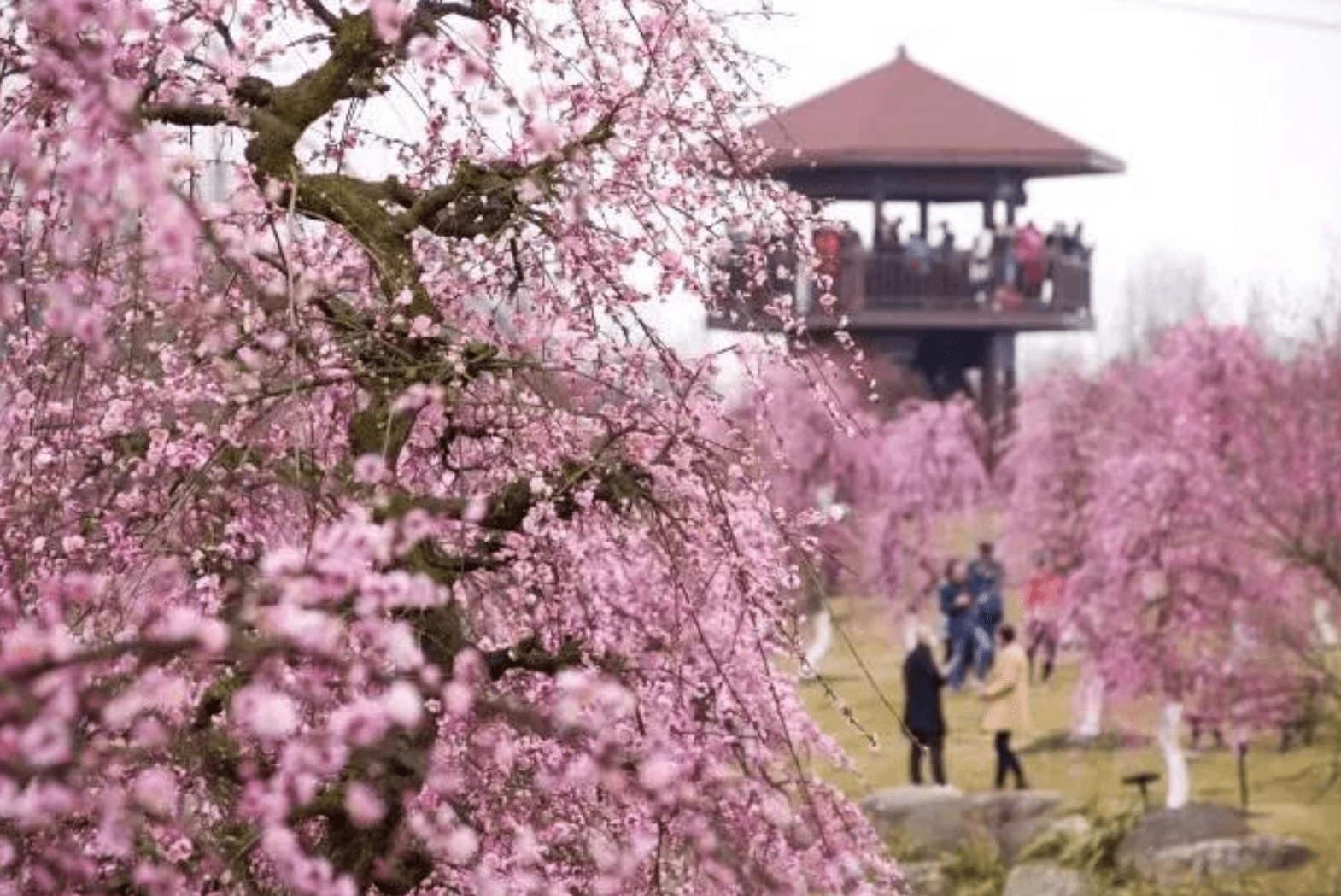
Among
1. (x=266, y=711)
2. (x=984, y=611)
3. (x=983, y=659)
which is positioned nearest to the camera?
(x=266, y=711)

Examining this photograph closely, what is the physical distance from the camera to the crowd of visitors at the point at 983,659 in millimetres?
19297

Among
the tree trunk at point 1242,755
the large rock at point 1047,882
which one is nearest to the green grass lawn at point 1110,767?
the tree trunk at point 1242,755

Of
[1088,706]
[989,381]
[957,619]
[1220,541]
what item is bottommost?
[1088,706]

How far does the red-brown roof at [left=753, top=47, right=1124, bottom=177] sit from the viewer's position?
35.1m

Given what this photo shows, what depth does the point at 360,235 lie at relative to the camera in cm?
650

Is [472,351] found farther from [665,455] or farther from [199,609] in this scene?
[199,609]

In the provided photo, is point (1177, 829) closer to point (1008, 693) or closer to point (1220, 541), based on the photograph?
point (1008, 693)

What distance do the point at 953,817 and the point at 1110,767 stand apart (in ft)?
13.9

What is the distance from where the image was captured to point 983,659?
28.3 m

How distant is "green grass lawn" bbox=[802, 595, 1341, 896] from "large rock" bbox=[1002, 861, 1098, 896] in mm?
1359

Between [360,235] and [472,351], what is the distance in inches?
23.5

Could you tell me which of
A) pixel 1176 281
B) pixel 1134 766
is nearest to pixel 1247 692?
pixel 1134 766

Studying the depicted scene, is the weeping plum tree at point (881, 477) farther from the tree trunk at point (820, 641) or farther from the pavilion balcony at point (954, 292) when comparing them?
the pavilion balcony at point (954, 292)

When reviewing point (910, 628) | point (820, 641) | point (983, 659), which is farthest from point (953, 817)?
point (820, 641)
